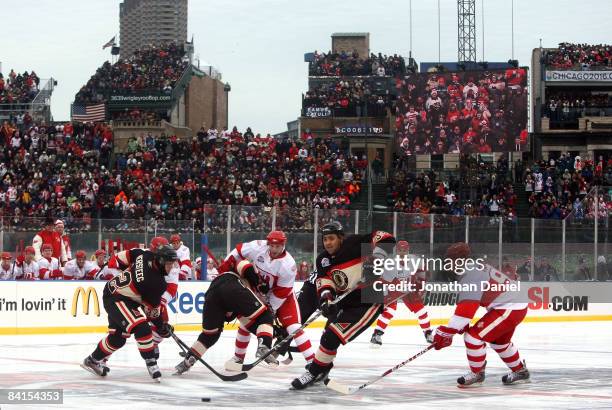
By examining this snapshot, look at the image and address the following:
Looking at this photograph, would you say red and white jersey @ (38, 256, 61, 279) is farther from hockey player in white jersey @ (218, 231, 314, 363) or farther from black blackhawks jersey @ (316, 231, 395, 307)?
black blackhawks jersey @ (316, 231, 395, 307)

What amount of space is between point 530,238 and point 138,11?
180 m

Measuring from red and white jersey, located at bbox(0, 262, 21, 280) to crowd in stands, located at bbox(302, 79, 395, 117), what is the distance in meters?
30.3

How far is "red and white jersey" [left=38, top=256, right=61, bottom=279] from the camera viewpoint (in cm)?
1928

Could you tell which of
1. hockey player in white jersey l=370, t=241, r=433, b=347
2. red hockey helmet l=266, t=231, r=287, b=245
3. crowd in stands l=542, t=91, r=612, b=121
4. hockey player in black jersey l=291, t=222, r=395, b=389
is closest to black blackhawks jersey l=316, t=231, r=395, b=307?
hockey player in black jersey l=291, t=222, r=395, b=389

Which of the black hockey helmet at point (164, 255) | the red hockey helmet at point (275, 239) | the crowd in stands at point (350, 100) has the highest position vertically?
the crowd in stands at point (350, 100)

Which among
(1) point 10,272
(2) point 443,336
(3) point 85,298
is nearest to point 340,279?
(2) point 443,336

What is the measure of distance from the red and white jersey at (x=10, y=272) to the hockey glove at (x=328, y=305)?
31.6 ft

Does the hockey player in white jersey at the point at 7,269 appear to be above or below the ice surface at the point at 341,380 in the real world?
above

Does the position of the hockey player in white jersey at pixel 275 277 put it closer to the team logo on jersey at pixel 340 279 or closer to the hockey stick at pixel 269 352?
the hockey stick at pixel 269 352

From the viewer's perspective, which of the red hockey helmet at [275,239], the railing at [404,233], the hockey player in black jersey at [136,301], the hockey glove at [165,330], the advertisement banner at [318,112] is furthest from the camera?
the advertisement banner at [318,112]

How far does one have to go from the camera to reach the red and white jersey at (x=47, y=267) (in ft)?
63.3

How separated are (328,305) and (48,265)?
9.73m

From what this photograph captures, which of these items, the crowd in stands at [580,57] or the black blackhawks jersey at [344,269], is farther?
the crowd in stands at [580,57]

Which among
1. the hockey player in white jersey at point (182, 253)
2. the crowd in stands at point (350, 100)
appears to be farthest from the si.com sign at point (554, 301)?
the crowd in stands at point (350, 100)
